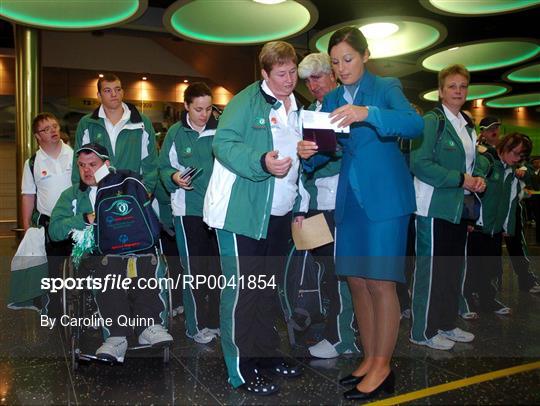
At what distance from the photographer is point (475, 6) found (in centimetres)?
636

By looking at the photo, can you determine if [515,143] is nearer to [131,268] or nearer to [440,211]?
[440,211]

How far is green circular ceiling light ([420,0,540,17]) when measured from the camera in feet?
20.3

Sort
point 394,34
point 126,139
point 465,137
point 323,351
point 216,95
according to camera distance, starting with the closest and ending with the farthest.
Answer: point 323,351
point 465,137
point 126,139
point 394,34
point 216,95

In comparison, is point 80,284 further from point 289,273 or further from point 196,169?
point 289,273

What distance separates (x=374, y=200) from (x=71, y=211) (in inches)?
65.2

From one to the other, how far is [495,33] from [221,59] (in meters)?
6.23

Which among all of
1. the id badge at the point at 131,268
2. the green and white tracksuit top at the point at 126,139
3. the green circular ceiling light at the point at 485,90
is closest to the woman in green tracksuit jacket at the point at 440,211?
the id badge at the point at 131,268

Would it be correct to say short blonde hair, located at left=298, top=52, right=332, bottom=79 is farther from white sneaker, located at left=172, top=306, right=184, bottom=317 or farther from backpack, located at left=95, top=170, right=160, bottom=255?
white sneaker, located at left=172, top=306, right=184, bottom=317

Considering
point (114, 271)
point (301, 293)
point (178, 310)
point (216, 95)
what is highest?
point (216, 95)

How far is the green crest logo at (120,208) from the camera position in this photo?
238 centimetres

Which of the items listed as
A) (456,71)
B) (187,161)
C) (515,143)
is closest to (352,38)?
(456,71)

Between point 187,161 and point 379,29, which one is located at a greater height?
point 379,29

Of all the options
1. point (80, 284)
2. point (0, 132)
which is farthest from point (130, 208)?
point (0, 132)

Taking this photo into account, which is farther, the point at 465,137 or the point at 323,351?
the point at 465,137
